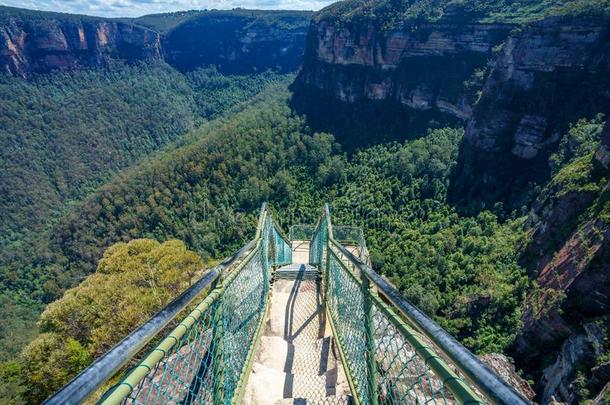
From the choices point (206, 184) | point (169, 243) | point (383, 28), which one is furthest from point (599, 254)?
point (383, 28)

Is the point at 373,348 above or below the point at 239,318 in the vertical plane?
above

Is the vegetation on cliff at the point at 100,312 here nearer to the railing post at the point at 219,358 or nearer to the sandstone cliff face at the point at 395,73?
the railing post at the point at 219,358

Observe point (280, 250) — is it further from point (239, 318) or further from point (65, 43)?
point (65, 43)

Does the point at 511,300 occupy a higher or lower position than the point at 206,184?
higher

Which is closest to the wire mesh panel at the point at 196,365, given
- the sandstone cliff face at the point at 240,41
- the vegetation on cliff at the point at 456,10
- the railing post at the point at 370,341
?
the railing post at the point at 370,341

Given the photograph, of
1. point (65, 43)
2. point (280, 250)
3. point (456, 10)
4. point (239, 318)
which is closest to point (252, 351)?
point (239, 318)

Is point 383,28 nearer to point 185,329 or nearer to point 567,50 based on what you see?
point 567,50

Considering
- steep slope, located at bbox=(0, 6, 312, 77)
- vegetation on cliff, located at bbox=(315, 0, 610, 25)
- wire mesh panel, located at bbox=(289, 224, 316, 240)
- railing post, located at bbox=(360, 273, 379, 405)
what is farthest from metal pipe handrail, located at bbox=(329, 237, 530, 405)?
steep slope, located at bbox=(0, 6, 312, 77)
